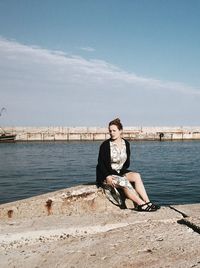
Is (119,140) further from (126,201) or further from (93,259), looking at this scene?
(93,259)

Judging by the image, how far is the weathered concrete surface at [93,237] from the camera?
11.8 ft

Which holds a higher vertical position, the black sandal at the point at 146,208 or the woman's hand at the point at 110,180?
the woman's hand at the point at 110,180

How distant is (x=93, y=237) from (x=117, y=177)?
4.52 feet

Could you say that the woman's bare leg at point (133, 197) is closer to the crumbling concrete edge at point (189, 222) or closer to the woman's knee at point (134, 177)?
the woman's knee at point (134, 177)

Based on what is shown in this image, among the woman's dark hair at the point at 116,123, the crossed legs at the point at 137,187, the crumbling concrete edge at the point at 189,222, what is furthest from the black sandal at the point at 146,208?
the woman's dark hair at the point at 116,123

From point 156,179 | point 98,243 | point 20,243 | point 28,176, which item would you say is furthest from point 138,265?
point 28,176

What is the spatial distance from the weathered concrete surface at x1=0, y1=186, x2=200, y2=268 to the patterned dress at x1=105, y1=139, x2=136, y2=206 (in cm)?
20

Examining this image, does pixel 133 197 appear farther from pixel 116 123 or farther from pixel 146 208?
pixel 116 123

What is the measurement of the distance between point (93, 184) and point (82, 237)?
161 cm

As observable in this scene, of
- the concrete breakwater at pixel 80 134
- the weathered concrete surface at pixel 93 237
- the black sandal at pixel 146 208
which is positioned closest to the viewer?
the weathered concrete surface at pixel 93 237

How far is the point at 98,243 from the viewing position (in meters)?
4.05

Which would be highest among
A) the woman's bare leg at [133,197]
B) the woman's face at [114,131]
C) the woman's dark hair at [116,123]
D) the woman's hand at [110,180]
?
the woman's dark hair at [116,123]

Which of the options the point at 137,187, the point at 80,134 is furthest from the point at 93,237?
the point at 80,134

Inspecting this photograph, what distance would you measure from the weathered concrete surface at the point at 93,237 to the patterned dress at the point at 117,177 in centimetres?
20
